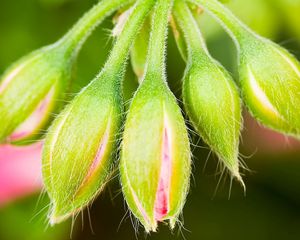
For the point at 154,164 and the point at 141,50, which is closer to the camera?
the point at 154,164

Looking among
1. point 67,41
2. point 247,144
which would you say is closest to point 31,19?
point 247,144

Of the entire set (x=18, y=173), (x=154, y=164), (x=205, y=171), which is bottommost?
(x=205, y=171)

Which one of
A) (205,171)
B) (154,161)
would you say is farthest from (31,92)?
(205,171)

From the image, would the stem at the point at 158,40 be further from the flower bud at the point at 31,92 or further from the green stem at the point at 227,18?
the flower bud at the point at 31,92

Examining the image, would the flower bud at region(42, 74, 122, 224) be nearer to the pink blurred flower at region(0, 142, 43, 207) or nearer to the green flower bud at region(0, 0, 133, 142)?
the green flower bud at region(0, 0, 133, 142)

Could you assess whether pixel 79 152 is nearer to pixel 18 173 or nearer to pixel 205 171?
pixel 18 173

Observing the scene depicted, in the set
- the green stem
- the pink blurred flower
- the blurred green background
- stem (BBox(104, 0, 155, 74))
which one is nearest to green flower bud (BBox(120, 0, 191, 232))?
stem (BBox(104, 0, 155, 74))
